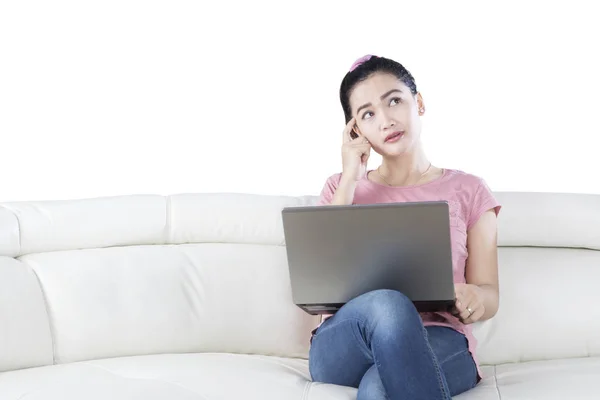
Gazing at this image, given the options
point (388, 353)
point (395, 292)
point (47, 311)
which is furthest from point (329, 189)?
point (47, 311)

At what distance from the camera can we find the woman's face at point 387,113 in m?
2.22

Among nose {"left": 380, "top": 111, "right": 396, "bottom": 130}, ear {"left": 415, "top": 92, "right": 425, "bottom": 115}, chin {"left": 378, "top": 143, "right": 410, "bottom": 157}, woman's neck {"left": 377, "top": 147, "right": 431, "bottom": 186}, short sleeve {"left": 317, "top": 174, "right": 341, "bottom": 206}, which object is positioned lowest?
short sleeve {"left": 317, "top": 174, "right": 341, "bottom": 206}

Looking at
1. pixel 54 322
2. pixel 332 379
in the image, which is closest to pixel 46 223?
pixel 54 322

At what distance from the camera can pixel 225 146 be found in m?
2.85

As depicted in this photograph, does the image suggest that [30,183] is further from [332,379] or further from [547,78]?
[547,78]

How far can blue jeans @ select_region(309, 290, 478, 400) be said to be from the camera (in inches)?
65.2

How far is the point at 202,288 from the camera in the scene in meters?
2.40

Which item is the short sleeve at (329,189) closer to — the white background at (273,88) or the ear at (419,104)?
the ear at (419,104)

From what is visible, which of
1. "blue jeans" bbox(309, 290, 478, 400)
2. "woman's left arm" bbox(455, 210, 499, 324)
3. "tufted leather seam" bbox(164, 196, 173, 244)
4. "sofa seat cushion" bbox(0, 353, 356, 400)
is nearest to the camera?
"blue jeans" bbox(309, 290, 478, 400)

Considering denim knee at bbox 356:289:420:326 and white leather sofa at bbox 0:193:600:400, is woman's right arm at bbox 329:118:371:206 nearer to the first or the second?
white leather sofa at bbox 0:193:600:400

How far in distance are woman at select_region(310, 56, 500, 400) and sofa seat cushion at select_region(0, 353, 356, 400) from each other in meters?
0.10

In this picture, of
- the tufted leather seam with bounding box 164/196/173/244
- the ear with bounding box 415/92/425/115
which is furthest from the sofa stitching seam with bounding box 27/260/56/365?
the ear with bounding box 415/92/425/115

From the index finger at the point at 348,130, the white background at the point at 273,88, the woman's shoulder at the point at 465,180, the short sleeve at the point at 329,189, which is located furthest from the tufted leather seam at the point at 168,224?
the woman's shoulder at the point at 465,180

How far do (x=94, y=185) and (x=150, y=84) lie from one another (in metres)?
0.39
